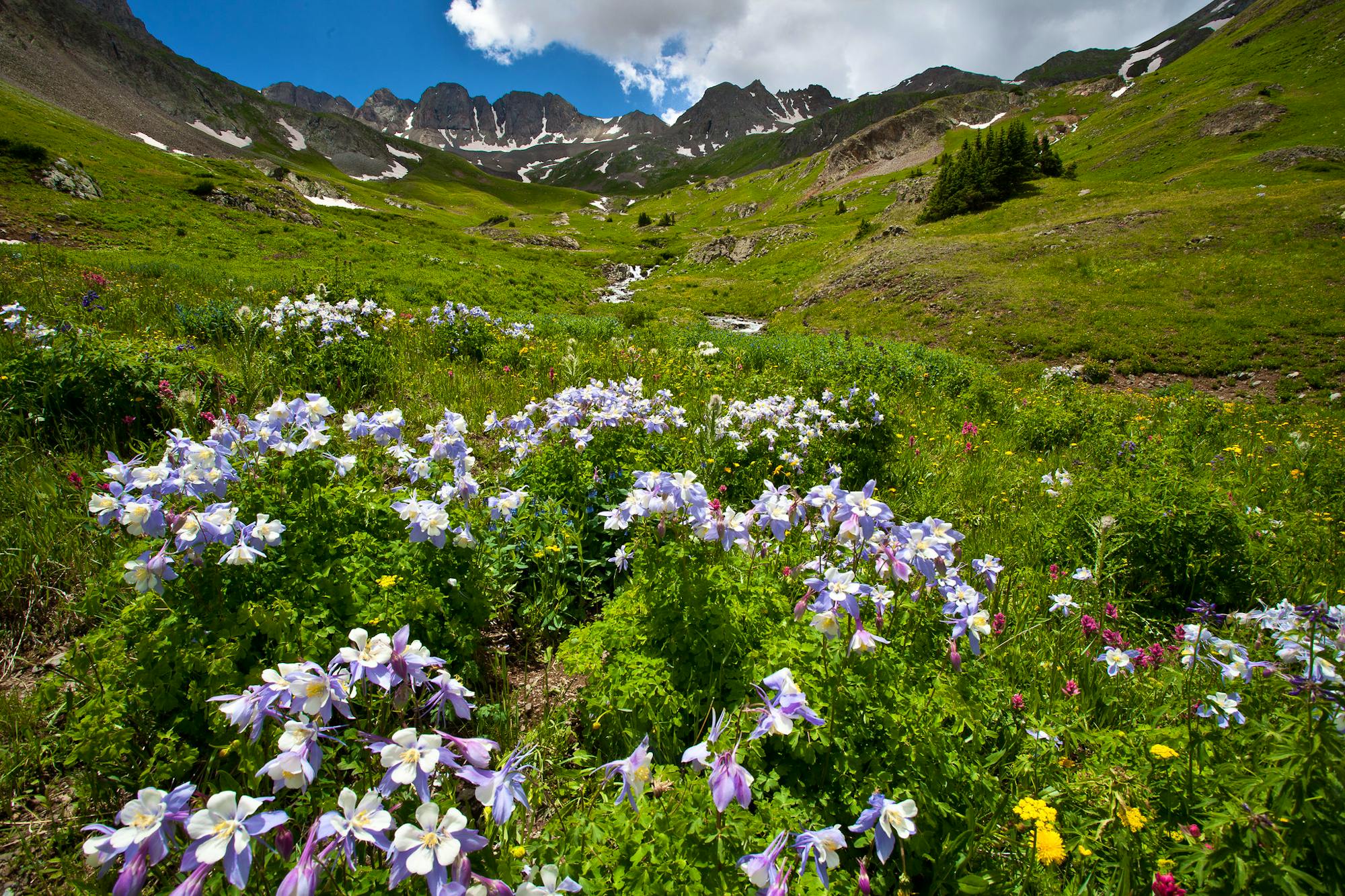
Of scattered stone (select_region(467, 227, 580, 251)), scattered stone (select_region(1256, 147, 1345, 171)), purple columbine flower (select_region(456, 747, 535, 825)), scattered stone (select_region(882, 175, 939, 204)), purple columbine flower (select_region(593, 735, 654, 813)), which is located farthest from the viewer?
scattered stone (select_region(467, 227, 580, 251))

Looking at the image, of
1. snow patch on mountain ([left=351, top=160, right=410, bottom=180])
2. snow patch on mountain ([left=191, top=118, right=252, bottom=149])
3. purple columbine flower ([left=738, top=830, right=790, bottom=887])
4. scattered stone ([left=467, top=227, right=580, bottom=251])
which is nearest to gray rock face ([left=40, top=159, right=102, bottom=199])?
purple columbine flower ([left=738, top=830, right=790, bottom=887])

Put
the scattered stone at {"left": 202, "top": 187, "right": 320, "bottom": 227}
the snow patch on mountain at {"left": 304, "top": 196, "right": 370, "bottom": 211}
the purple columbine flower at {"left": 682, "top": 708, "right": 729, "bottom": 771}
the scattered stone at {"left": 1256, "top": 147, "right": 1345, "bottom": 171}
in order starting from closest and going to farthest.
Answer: the purple columbine flower at {"left": 682, "top": 708, "right": 729, "bottom": 771}, the scattered stone at {"left": 1256, "top": 147, "right": 1345, "bottom": 171}, the scattered stone at {"left": 202, "top": 187, "right": 320, "bottom": 227}, the snow patch on mountain at {"left": 304, "top": 196, "right": 370, "bottom": 211}

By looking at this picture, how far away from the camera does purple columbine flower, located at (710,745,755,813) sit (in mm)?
1265

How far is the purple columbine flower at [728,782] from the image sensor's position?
49.8 inches

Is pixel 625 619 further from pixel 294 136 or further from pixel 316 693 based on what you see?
pixel 294 136

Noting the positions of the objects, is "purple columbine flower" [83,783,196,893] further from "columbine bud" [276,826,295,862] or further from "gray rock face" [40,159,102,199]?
"gray rock face" [40,159,102,199]

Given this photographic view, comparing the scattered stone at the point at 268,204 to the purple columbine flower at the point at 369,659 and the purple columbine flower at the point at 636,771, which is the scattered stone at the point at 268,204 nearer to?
the purple columbine flower at the point at 369,659

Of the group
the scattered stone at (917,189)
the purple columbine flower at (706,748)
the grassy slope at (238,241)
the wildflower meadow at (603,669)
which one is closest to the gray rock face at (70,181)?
the grassy slope at (238,241)

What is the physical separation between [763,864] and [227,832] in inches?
47.8

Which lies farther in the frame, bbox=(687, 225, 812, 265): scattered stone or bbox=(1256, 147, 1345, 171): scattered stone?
bbox=(687, 225, 812, 265): scattered stone

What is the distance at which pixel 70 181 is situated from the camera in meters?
25.5

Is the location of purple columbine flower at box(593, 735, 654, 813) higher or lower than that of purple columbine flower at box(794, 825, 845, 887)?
higher

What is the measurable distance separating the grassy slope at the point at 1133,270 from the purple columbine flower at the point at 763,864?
1745cm

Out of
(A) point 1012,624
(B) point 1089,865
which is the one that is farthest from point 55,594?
(A) point 1012,624
